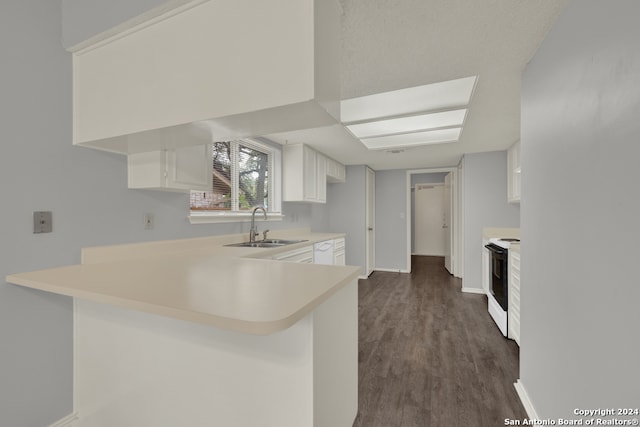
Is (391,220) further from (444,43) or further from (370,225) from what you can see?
(444,43)

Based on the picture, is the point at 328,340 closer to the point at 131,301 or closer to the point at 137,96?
the point at 131,301

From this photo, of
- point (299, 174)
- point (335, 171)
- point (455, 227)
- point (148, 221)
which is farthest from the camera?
point (455, 227)

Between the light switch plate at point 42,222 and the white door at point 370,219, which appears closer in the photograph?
the light switch plate at point 42,222

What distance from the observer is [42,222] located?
1.35 meters

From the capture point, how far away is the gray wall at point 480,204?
4156 millimetres

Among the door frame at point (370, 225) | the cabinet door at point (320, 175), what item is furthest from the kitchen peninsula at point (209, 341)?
the door frame at point (370, 225)

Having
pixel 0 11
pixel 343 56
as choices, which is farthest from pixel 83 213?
pixel 343 56

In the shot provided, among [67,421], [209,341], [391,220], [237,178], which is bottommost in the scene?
[67,421]

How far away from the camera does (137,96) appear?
124 centimetres

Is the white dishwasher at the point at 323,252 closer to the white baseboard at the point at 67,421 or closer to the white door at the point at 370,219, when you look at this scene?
the white door at the point at 370,219

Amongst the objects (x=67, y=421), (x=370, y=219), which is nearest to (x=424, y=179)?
(x=370, y=219)

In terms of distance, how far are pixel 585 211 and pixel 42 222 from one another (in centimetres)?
248

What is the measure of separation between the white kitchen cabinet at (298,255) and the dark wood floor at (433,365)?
3.17 ft

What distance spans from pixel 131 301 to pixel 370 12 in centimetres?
159
